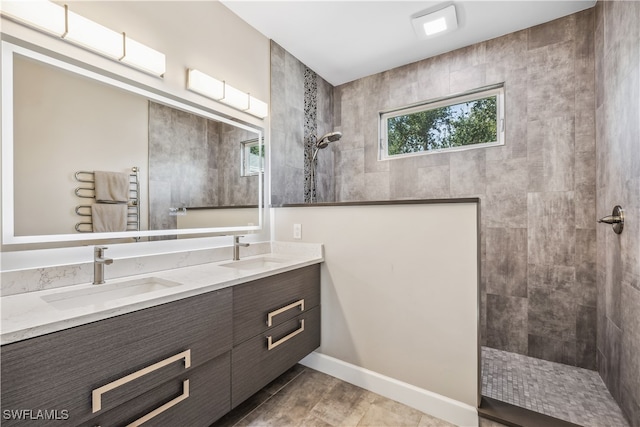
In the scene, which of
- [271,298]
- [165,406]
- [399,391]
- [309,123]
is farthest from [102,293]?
[309,123]

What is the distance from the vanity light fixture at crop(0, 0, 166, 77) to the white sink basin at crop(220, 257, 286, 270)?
47.0 inches

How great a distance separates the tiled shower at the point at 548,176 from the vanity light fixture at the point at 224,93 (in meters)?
0.21

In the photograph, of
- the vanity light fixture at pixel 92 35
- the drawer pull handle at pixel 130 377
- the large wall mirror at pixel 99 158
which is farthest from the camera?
the vanity light fixture at pixel 92 35

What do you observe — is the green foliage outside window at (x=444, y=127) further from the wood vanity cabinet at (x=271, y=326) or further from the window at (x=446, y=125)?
the wood vanity cabinet at (x=271, y=326)

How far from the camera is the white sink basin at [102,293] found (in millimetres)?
1110

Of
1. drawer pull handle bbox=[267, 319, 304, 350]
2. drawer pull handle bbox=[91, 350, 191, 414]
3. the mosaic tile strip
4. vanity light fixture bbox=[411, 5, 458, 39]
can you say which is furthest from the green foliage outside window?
drawer pull handle bbox=[91, 350, 191, 414]

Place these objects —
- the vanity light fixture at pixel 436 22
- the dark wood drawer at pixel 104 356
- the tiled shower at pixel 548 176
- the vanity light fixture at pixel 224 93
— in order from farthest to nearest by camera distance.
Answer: the vanity light fixture at pixel 436 22, the vanity light fixture at pixel 224 93, the tiled shower at pixel 548 176, the dark wood drawer at pixel 104 356

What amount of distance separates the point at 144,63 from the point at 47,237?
Result: 3.15ft

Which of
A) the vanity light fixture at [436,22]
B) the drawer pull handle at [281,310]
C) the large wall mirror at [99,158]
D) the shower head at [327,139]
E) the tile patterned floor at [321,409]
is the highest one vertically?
the vanity light fixture at [436,22]

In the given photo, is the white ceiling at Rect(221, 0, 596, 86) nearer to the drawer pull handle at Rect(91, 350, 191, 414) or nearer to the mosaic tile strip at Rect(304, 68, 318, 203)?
the mosaic tile strip at Rect(304, 68, 318, 203)

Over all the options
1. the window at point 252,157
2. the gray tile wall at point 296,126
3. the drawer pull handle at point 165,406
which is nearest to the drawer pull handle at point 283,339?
the drawer pull handle at point 165,406

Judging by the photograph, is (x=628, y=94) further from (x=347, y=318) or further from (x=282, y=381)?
(x=282, y=381)

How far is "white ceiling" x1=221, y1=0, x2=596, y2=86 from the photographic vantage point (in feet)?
6.32

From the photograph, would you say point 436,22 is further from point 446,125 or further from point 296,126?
point 296,126
